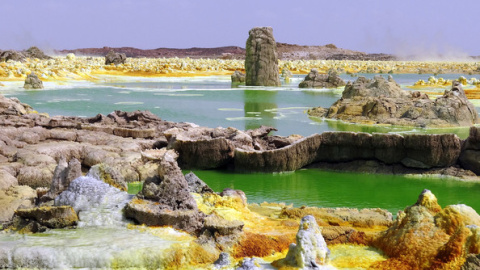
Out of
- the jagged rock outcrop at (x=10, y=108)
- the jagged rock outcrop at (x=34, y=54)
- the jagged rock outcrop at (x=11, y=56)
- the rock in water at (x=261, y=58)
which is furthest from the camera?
the jagged rock outcrop at (x=34, y=54)

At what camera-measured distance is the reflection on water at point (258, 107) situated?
1878cm

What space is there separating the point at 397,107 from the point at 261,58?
1668cm

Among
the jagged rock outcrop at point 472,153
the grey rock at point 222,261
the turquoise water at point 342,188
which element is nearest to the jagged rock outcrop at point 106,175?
the grey rock at point 222,261

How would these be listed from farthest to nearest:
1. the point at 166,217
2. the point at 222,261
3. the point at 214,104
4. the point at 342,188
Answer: the point at 214,104 < the point at 342,188 < the point at 166,217 < the point at 222,261

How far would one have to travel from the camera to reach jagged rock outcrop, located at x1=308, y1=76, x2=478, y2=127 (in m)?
17.7

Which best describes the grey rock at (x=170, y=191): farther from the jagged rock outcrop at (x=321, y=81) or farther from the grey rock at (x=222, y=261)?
the jagged rock outcrop at (x=321, y=81)

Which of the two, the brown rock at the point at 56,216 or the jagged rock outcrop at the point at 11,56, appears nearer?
the brown rock at the point at 56,216

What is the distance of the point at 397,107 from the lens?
19.0m

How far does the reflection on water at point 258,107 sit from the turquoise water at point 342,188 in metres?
6.64

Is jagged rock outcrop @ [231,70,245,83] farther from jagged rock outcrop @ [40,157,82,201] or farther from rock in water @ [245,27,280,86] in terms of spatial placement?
jagged rock outcrop @ [40,157,82,201]

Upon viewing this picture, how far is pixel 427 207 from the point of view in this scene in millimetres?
5785

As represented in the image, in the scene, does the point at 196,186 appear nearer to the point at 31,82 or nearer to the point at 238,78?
the point at 31,82

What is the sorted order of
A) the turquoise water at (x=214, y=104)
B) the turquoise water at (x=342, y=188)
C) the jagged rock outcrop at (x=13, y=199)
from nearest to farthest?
the jagged rock outcrop at (x=13, y=199)
the turquoise water at (x=342, y=188)
the turquoise water at (x=214, y=104)

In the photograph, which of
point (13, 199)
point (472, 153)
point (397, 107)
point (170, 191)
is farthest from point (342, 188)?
point (397, 107)
